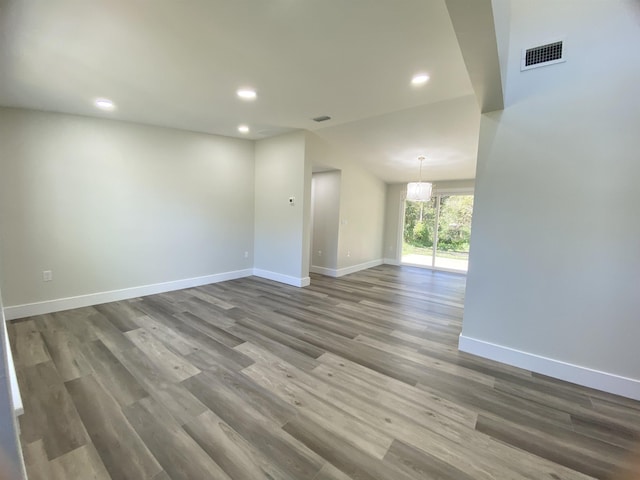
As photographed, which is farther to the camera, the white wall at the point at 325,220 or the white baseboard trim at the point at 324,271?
the white baseboard trim at the point at 324,271

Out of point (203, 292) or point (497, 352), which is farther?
point (203, 292)

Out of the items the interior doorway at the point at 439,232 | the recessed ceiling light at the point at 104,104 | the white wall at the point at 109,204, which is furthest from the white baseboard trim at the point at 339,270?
the recessed ceiling light at the point at 104,104

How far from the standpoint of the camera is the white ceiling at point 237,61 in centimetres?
183

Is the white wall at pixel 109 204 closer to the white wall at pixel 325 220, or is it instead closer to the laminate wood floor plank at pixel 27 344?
the laminate wood floor plank at pixel 27 344

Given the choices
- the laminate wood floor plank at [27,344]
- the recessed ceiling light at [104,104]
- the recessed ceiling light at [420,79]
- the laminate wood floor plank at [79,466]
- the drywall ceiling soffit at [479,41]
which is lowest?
the laminate wood floor plank at [79,466]

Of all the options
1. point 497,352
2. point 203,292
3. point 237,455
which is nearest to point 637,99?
point 497,352

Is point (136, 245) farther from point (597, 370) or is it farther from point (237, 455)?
point (597, 370)

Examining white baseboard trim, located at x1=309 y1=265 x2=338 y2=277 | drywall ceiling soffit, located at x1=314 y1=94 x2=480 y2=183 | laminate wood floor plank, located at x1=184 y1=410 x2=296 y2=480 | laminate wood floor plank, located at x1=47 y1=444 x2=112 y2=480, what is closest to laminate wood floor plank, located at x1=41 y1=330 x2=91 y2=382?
laminate wood floor plank, located at x1=47 y1=444 x2=112 y2=480

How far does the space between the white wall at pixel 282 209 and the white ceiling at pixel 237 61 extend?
0.87 meters

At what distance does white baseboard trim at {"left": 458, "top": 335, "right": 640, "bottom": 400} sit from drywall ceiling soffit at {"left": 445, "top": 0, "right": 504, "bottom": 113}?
2315 millimetres

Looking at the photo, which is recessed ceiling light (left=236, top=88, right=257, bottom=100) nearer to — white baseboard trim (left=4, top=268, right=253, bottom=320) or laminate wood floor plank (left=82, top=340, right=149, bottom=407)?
laminate wood floor plank (left=82, top=340, right=149, bottom=407)

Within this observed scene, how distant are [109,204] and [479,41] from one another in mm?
4564

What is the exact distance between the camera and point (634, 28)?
6.82 feet

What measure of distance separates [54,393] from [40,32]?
2632 millimetres
